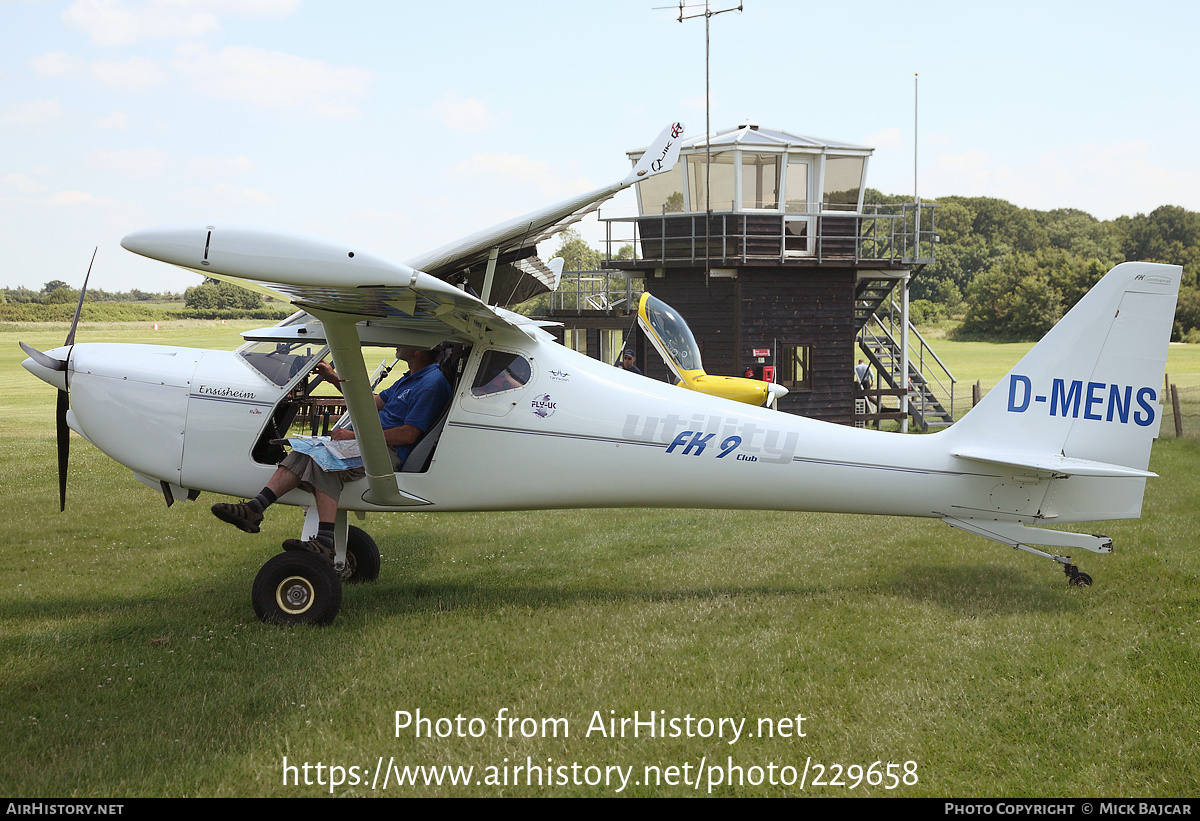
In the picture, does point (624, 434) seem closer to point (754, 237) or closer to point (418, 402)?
point (418, 402)

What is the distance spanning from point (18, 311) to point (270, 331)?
158ft

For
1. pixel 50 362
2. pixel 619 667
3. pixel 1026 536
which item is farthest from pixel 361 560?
pixel 1026 536

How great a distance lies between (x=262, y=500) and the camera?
20.6 feet

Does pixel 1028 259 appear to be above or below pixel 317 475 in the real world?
above

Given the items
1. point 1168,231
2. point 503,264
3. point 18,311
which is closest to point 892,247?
point 503,264

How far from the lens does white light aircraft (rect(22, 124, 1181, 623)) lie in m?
6.53

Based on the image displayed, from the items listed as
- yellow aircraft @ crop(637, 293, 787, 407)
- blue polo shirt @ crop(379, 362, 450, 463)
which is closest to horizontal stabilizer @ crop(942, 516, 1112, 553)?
blue polo shirt @ crop(379, 362, 450, 463)

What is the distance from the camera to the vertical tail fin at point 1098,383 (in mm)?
6418

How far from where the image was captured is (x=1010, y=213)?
103m

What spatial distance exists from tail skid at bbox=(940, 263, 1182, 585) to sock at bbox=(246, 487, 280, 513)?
5073mm

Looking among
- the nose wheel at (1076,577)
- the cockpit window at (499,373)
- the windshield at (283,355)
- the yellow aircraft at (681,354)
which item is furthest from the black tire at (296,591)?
the yellow aircraft at (681,354)

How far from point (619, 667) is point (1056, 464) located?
3.50m

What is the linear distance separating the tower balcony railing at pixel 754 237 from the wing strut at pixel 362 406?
1479cm

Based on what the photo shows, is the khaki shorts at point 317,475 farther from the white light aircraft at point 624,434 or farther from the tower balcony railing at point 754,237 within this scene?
the tower balcony railing at point 754,237
